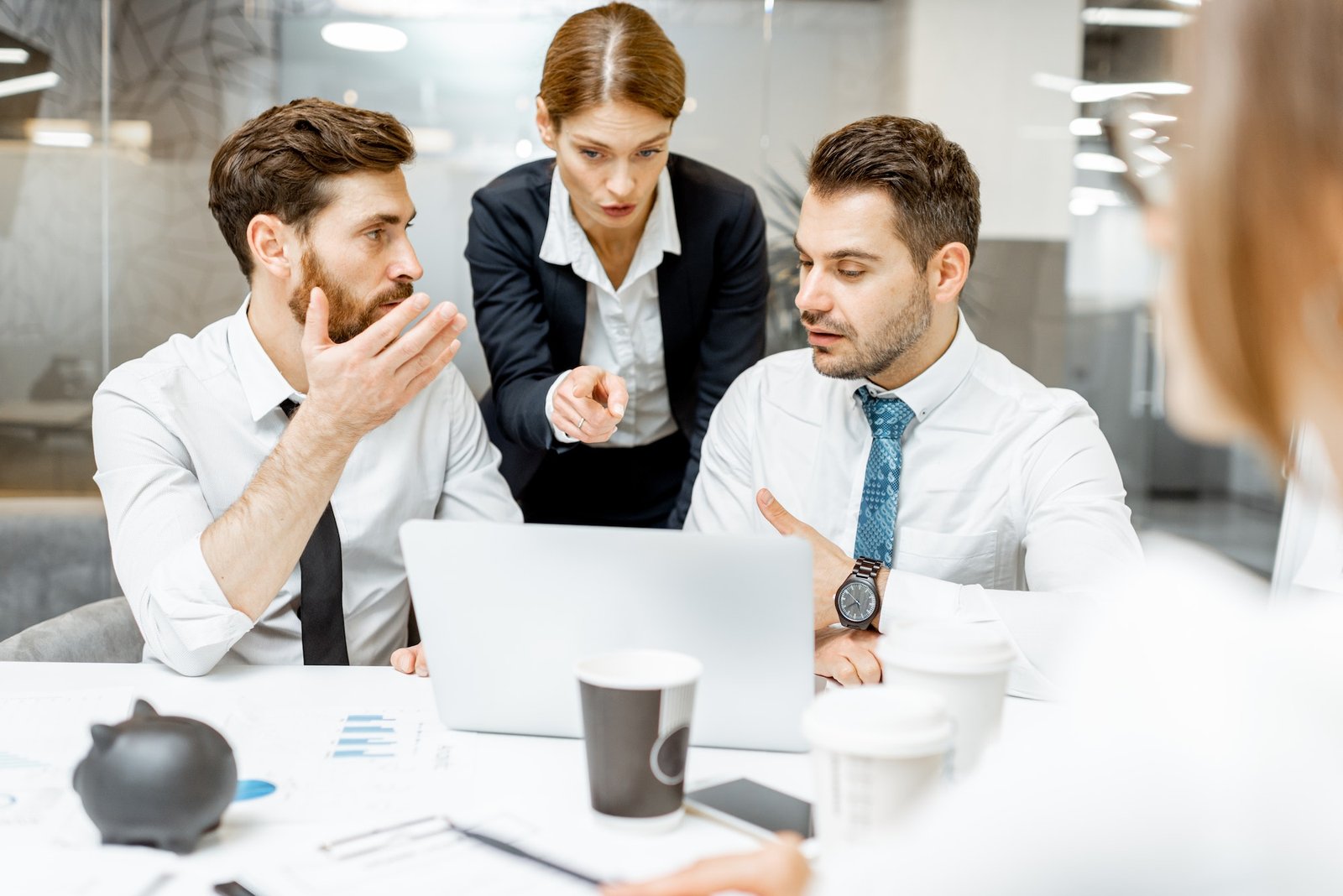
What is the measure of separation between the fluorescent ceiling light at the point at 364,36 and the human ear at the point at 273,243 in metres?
2.07

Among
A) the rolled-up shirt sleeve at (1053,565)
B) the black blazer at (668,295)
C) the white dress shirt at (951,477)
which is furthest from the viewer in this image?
the black blazer at (668,295)

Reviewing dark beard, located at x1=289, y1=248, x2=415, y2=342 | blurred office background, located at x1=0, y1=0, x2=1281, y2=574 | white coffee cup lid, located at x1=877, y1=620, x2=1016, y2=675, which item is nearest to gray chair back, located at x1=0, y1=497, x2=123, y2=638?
blurred office background, located at x1=0, y1=0, x2=1281, y2=574

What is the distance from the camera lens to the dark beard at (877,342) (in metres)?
1.97

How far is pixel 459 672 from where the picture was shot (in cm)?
A: 121

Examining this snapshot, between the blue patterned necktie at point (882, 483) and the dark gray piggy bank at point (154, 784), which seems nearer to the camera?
the dark gray piggy bank at point (154, 784)

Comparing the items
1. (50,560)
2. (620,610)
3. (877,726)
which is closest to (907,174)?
(620,610)

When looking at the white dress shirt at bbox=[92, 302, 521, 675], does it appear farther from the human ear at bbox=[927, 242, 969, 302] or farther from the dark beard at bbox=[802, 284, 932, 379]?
the human ear at bbox=[927, 242, 969, 302]

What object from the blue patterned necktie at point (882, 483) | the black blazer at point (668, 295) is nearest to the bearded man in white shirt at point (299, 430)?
the black blazer at point (668, 295)

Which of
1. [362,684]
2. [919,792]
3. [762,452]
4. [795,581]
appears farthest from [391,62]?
[919,792]

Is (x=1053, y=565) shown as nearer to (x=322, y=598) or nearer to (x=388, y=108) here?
(x=322, y=598)

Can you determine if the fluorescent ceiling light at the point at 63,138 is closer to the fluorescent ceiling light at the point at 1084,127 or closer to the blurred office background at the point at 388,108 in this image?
the blurred office background at the point at 388,108

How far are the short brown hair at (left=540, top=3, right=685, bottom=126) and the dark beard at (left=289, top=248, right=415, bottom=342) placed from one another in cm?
58

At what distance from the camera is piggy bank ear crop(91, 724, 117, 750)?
93cm

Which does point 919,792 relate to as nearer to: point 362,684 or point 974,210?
point 362,684
